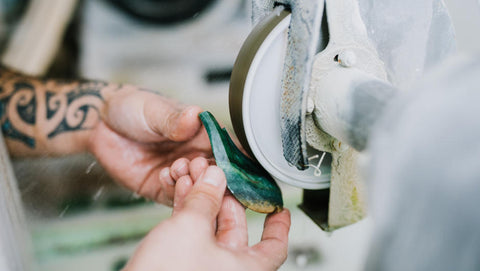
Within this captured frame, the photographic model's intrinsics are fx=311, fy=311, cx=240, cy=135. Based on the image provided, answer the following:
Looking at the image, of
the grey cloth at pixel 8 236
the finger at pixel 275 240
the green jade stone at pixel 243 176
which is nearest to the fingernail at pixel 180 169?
the green jade stone at pixel 243 176

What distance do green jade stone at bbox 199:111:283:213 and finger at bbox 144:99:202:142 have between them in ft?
0.14

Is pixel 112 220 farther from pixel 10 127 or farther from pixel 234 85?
pixel 234 85

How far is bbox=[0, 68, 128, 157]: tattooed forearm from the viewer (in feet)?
3.80

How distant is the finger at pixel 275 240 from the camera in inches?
22.6

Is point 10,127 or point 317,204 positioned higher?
point 10,127

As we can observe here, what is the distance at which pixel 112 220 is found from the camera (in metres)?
1.39

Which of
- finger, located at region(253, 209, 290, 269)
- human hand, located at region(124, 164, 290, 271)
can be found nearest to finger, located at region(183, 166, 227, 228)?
human hand, located at region(124, 164, 290, 271)

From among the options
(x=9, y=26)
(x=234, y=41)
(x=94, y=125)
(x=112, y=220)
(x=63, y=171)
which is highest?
(x=9, y=26)

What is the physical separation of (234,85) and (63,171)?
3.41 ft

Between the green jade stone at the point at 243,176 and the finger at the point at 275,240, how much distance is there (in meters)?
0.03

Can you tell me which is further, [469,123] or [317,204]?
[317,204]

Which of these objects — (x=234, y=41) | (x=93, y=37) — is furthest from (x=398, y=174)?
(x=93, y=37)

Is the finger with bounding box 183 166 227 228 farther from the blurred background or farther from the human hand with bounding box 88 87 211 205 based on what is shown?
the blurred background

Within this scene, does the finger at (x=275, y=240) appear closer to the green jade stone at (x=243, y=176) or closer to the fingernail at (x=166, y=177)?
the green jade stone at (x=243, y=176)
